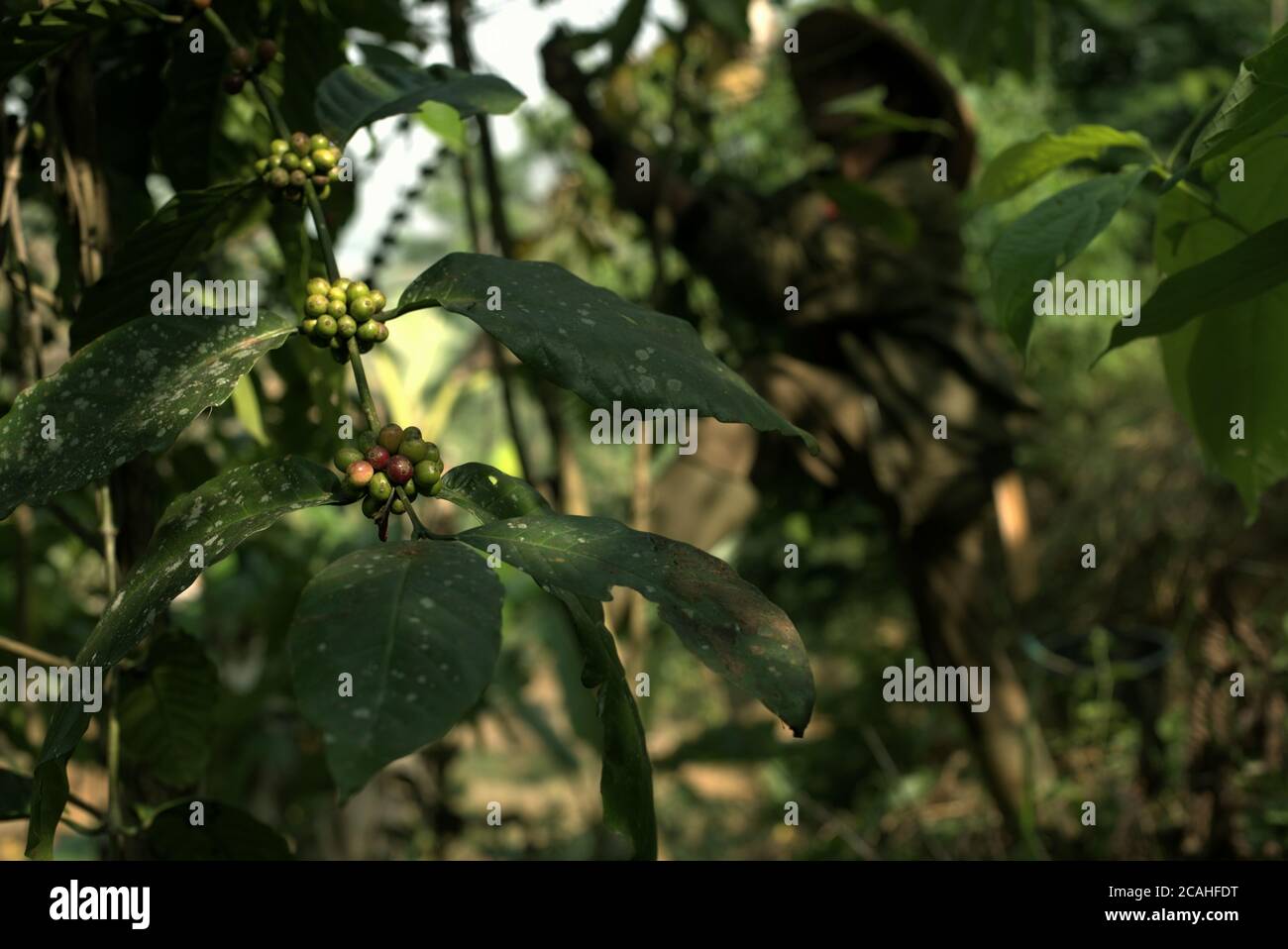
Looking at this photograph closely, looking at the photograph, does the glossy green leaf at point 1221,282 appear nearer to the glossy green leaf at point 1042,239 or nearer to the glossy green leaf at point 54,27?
the glossy green leaf at point 1042,239

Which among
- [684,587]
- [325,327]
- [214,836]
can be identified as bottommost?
[214,836]

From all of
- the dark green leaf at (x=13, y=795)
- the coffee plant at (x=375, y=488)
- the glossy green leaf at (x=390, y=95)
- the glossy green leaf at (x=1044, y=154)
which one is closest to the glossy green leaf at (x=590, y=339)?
the coffee plant at (x=375, y=488)

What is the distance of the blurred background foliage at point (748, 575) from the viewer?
0.85 meters

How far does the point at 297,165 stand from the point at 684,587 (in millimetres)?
288

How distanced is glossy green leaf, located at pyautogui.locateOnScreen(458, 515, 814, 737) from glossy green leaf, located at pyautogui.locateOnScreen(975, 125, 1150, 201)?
13.6 inches

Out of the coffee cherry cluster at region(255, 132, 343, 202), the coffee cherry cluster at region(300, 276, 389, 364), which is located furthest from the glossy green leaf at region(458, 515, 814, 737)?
the coffee cherry cluster at region(255, 132, 343, 202)

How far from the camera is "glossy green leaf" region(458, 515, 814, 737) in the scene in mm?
380

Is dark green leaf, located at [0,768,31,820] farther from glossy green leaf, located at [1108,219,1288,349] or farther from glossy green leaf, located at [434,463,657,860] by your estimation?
glossy green leaf, located at [1108,219,1288,349]

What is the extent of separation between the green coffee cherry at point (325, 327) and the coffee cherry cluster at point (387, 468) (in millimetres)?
55

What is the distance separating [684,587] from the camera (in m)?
0.41

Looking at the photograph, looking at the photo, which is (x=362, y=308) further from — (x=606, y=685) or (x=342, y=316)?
(x=606, y=685)

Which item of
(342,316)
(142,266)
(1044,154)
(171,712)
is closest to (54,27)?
(142,266)
